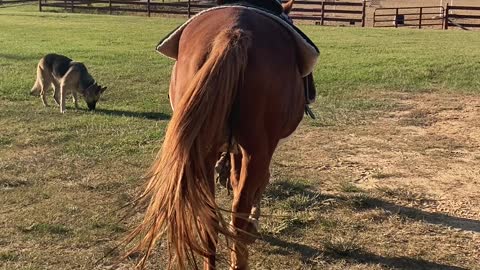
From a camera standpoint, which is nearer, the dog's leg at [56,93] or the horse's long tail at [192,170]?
the horse's long tail at [192,170]

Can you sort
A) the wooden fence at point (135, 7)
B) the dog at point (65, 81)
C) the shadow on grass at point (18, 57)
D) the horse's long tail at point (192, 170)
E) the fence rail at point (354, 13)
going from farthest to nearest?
the wooden fence at point (135, 7)
the fence rail at point (354, 13)
the shadow on grass at point (18, 57)
the dog at point (65, 81)
the horse's long tail at point (192, 170)

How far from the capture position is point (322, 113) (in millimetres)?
7812

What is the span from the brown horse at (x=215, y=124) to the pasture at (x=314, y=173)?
0.69 m

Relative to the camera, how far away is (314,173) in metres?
5.33

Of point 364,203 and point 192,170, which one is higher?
point 192,170

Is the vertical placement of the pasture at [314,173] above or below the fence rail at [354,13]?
below

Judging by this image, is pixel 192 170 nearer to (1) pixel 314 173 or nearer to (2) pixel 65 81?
(1) pixel 314 173

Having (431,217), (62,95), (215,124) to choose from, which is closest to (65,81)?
(62,95)

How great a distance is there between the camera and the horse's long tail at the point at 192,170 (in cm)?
222

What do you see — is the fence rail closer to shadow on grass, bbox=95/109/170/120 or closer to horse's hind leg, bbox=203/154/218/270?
shadow on grass, bbox=95/109/170/120

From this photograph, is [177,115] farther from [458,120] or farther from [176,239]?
[458,120]

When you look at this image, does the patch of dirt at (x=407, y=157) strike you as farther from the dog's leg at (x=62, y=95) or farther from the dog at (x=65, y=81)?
the dog's leg at (x=62, y=95)

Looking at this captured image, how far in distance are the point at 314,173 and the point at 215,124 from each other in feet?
10.3

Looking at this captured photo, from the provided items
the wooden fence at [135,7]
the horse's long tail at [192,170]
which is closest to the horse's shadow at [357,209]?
the horse's long tail at [192,170]
